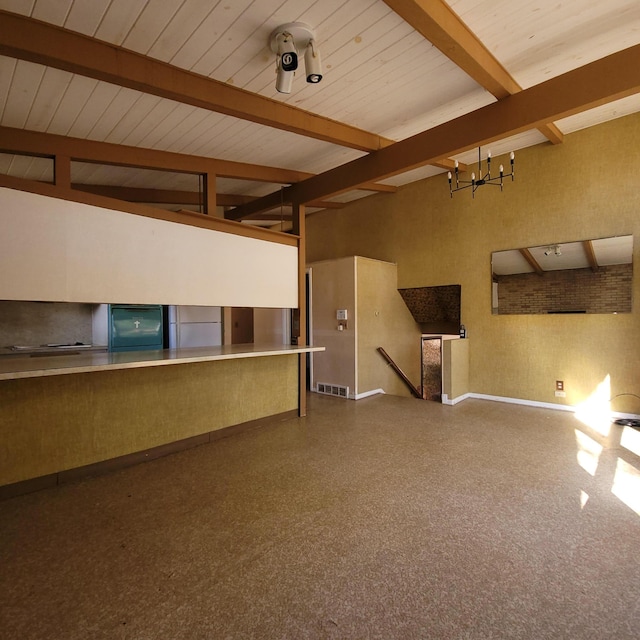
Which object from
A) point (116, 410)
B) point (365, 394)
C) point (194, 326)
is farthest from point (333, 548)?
point (194, 326)

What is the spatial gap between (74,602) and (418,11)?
322 cm

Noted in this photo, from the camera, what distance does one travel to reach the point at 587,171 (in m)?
4.20

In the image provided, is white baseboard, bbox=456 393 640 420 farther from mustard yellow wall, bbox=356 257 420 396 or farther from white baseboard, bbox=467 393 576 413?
mustard yellow wall, bbox=356 257 420 396

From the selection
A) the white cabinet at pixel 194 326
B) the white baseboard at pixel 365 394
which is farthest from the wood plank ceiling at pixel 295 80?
the white baseboard at pixel 365 394

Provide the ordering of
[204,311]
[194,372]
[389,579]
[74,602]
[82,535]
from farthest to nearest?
1. [204,311]
2. [194,372]
3. [82,535]
4. [389,579]
5. [74,602]

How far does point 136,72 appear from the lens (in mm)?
2184

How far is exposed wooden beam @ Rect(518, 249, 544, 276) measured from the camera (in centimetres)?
459

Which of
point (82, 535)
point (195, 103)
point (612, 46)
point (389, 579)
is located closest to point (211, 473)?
point (82, 535)

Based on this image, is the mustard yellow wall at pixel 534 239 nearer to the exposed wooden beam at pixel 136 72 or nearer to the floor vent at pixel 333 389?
the floor vent at pixel 333 389

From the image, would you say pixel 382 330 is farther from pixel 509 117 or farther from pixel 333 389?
pixel 509 117

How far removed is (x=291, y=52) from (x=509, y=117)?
1769 millimetres

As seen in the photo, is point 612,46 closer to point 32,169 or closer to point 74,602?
point 74,602

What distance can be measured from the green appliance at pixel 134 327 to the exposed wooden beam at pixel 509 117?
3231 millimetres

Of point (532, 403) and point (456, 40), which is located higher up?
point (456, 40)
